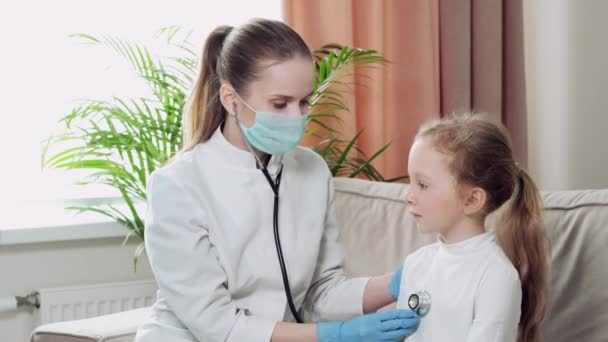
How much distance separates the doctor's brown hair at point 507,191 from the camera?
1.60 meters

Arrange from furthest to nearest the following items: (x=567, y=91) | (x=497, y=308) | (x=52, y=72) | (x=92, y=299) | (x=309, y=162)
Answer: (x=567, y=91)
(x=52, y=72)
(x=92, y=299)
(x=309, y=162)
(x=497, y=308)

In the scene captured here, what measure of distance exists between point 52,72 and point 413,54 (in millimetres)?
1180

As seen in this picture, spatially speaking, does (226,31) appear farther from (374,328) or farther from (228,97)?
(374,328)

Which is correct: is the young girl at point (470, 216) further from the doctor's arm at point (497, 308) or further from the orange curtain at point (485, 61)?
the orange curtain at point (485, 61)

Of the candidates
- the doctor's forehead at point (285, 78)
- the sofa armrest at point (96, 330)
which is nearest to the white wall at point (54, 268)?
the sofa armrest at point (96, 330)

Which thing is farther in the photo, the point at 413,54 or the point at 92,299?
the point at 413,54

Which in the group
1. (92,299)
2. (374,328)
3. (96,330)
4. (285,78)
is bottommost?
(92,299)

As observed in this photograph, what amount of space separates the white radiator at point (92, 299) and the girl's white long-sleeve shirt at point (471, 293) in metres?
1.41

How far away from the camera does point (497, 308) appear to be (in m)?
1.50

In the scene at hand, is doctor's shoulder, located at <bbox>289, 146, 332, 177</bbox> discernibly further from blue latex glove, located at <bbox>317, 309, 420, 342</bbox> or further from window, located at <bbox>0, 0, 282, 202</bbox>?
window, located at <bbox>0, 0, 282, 202</bbox>

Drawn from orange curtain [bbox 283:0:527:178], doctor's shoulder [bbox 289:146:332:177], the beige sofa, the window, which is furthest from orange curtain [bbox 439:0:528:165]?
doctor's shoulder [bbox 289:146:332:177]

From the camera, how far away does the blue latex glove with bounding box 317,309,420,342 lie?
1615 millimetres

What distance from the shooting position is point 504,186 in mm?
1631

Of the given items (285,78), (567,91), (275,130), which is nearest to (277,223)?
(275,130)
